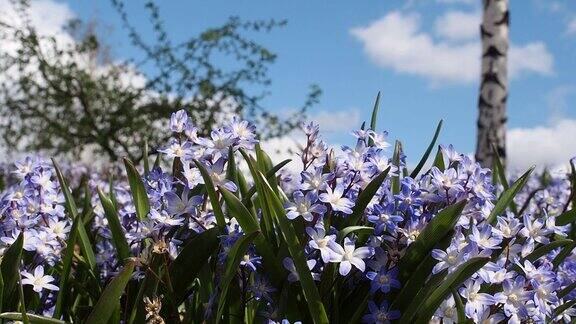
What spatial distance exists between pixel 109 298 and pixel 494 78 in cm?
681

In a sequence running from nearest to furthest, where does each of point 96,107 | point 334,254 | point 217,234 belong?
point 334,254 → point 217,234 → point 96,107

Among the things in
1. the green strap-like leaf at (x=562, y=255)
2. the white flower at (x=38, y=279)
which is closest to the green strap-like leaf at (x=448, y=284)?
the green strap-like leaf at (x=562, y=255)

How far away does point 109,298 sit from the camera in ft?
5.88

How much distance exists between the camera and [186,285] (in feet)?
6.53

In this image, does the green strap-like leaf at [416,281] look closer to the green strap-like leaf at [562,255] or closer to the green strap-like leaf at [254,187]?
the green strap-like leaf at [254,187]

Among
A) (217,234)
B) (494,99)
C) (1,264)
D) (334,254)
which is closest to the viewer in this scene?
(334,254)

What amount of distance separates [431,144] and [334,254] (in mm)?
→ 790

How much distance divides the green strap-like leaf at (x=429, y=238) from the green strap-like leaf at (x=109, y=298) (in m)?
0.64

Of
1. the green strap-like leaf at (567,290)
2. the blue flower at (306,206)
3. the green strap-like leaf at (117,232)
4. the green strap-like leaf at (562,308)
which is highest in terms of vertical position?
the blue flower at (306,206)

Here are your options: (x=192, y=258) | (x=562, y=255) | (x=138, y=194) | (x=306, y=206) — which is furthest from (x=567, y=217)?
(x=138, y=194)

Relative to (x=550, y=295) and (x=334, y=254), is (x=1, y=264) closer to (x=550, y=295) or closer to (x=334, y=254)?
(x=334, y=254)

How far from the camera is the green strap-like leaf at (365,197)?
5.99 ft

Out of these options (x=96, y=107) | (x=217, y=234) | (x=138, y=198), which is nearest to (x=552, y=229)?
(x=217, y=234)

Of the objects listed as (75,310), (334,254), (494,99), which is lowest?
(75,310)
